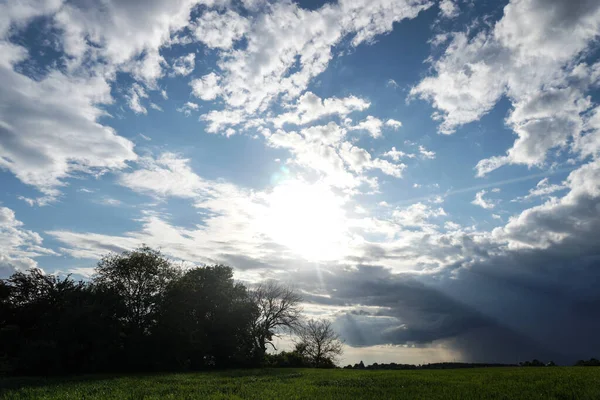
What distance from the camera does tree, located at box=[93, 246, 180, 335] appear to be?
51969 millimetres

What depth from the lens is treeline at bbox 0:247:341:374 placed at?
40969mm

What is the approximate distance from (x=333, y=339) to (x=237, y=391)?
68330 mm

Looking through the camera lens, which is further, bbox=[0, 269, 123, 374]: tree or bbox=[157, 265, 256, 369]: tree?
bbox=[157, 265, 256, 369]: tree

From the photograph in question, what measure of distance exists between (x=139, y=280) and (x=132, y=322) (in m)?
7.18

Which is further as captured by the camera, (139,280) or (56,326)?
(139,280)

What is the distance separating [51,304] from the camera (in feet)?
151

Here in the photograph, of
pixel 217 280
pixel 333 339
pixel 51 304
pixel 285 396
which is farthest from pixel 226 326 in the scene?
pixel 285 396

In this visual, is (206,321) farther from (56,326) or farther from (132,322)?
(56,326)

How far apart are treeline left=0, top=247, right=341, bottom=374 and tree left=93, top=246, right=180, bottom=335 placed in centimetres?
14

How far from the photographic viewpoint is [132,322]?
165 feet

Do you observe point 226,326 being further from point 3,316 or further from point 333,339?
point 333,339

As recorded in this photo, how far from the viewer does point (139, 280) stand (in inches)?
2196

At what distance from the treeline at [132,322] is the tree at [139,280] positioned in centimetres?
14

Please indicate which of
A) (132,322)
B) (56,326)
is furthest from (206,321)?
(56,326)
